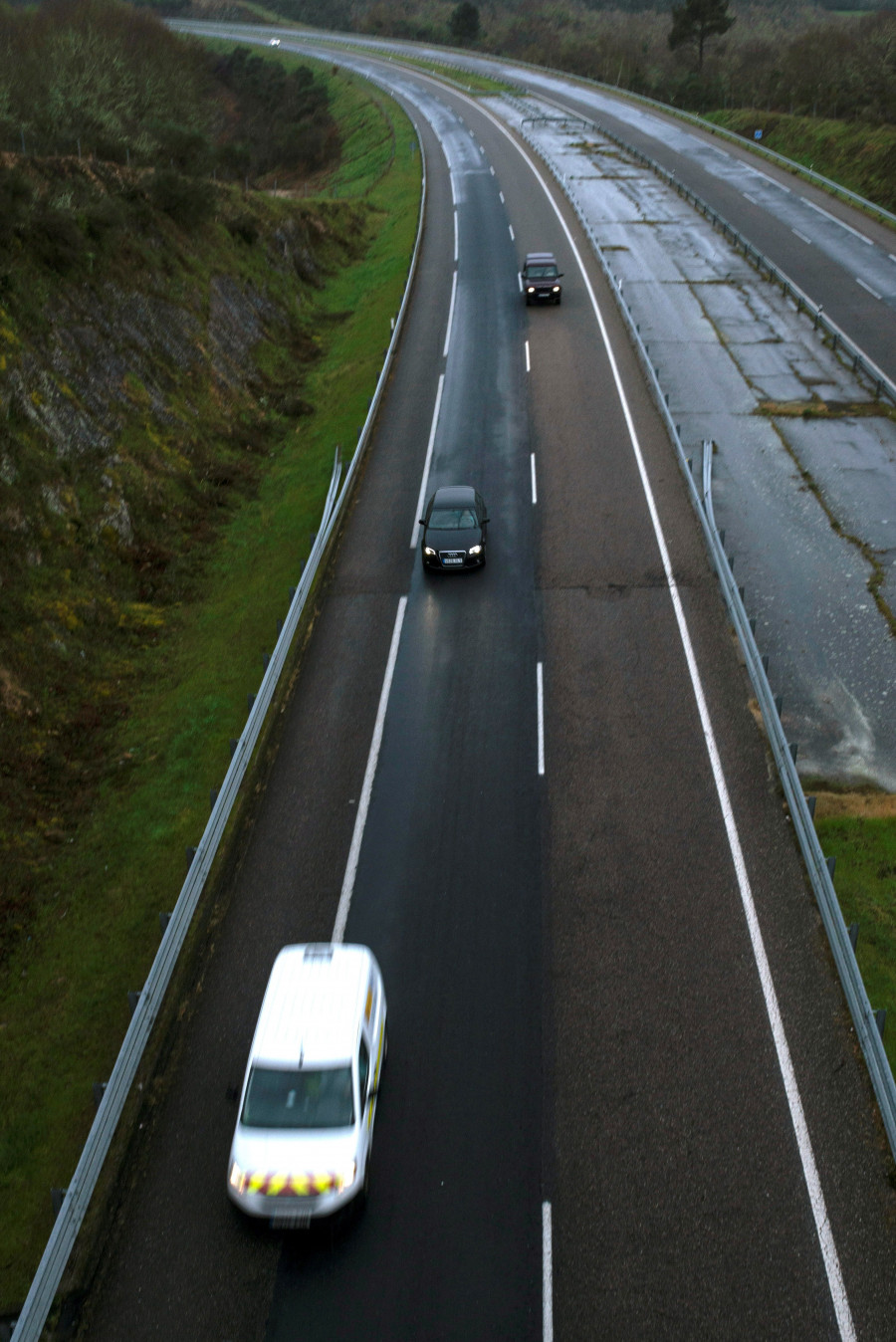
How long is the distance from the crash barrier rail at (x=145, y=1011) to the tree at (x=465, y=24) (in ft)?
391

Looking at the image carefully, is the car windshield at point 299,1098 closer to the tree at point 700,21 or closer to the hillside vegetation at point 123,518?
the hillside vegetation at point 123,518

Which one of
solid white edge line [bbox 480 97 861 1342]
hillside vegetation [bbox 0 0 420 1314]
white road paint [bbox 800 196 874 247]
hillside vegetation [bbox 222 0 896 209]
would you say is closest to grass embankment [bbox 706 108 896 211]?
hillside vegetation [bbox 222 0 896 209]

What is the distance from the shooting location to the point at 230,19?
137875 millimetres

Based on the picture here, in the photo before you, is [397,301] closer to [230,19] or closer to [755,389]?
[755,389]

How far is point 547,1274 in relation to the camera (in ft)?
33.3

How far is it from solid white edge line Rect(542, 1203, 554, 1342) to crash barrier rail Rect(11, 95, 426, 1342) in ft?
16.4

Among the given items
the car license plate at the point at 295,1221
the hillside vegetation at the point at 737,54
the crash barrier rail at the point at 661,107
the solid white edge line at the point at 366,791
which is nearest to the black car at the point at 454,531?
the solid white edge line at the point at 366,791

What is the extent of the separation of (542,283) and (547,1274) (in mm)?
37271

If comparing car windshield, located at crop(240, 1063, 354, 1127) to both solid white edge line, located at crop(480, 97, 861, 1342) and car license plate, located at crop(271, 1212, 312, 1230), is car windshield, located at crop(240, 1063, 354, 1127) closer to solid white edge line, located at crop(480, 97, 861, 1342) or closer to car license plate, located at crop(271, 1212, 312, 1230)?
car license plate, located at crop(271, 1212, 312, 1230)

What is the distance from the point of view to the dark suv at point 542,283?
131ft

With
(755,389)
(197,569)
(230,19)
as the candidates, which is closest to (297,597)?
(197,569)

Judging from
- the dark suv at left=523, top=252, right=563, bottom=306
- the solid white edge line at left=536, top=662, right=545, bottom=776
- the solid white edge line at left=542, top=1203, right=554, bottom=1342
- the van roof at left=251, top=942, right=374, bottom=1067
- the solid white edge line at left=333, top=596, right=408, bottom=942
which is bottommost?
the solid white edge line at left=542, top=1203, right=554, bottom=1342

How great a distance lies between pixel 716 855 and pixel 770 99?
79092 millimetres

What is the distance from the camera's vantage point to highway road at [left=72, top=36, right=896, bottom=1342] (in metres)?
10.1
